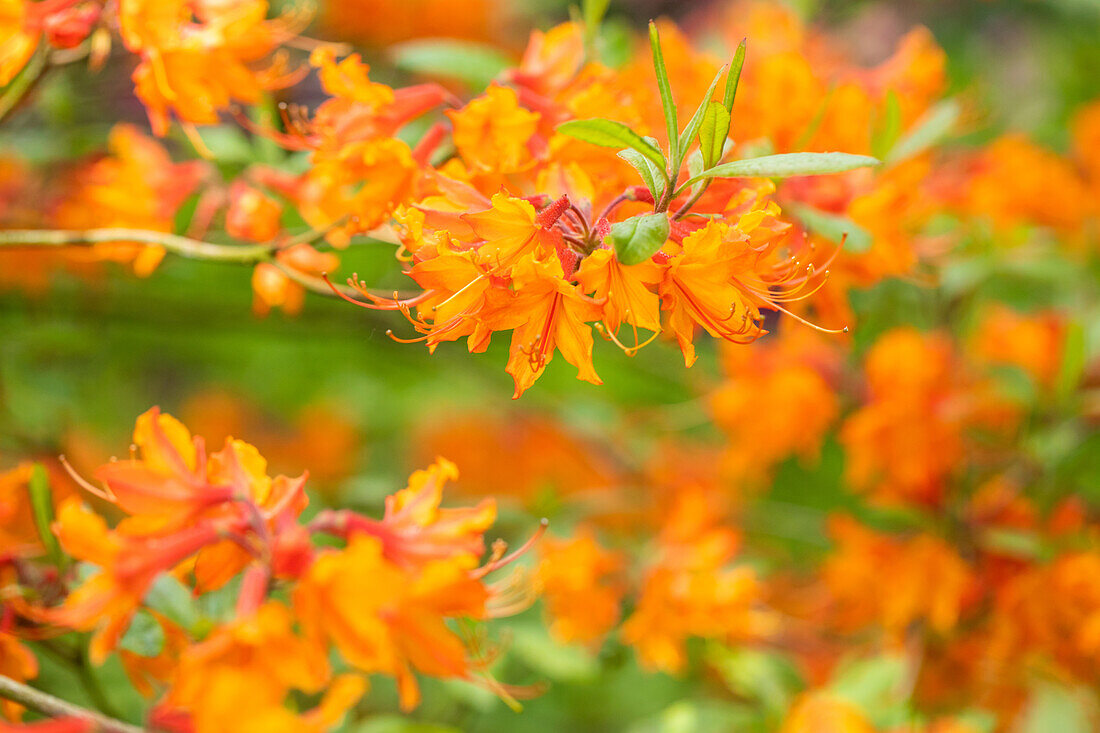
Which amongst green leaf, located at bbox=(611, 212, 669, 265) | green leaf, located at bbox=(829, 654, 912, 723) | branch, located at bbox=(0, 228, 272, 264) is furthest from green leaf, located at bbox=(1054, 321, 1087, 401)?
branch, located at bbox=(0, 228, 272, 264)

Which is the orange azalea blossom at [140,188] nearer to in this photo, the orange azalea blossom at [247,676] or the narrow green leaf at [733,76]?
the orange azalea blossom at [247,676]

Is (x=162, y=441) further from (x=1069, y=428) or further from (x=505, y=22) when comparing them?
(x=505, y=22)

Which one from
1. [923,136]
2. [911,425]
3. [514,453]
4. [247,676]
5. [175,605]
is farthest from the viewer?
[514,453]

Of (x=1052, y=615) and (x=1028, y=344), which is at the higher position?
(x=1028, y=344)

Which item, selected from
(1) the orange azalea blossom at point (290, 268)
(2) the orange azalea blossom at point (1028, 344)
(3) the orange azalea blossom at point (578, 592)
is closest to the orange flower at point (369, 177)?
(1) the orange azalea blossom at point (290, 268)

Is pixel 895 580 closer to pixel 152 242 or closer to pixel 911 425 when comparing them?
pixel 911 425

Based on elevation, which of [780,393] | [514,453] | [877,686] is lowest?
[514,453]

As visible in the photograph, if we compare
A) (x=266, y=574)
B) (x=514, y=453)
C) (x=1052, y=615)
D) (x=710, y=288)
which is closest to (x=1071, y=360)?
(x=1052, y=615)
